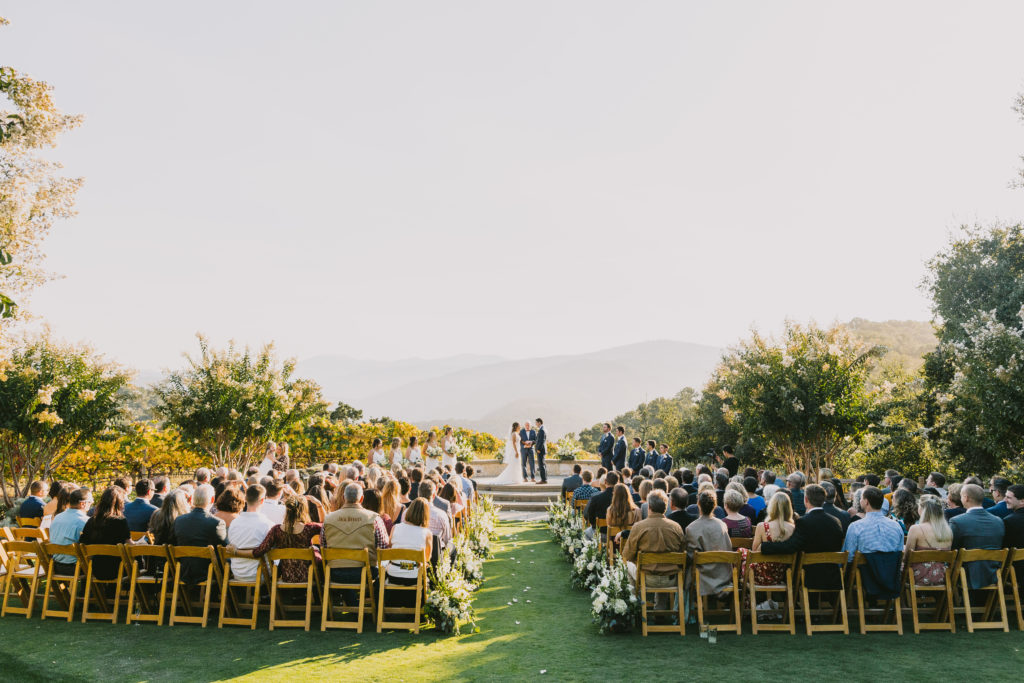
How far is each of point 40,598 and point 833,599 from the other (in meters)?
9.35

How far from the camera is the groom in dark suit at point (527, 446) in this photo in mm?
20016

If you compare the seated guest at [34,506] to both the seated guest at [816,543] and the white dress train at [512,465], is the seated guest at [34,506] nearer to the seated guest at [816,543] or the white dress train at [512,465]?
the seated guest at [816,543]

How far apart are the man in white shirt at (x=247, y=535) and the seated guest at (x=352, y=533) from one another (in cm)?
73

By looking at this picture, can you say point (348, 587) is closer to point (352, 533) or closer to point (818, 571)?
point (352, 533)

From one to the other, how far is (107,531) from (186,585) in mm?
1091

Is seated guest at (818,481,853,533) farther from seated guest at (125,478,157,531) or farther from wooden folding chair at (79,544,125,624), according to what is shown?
seated guest at (125,478,157,531)

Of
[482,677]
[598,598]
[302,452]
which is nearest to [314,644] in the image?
[482,677]

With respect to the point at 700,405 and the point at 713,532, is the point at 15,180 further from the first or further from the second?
the point at 700,405

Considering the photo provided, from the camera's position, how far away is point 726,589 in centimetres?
648

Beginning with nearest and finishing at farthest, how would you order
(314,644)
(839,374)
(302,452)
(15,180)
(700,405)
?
(314,644) → (15,180) → (839,374) → (302,452) → (700,405)

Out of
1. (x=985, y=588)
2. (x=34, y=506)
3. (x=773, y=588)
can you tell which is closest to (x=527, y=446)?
(x=34, y=506)

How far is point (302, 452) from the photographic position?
21125 millimetres

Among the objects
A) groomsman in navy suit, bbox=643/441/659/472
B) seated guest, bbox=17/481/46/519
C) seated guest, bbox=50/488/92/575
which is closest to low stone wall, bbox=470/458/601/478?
groomsman in navy suit, bbox=643/441/659/472

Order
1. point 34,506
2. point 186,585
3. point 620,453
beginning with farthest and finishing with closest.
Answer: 1. point 620,453
2. point 34,506
3. point 186,585
